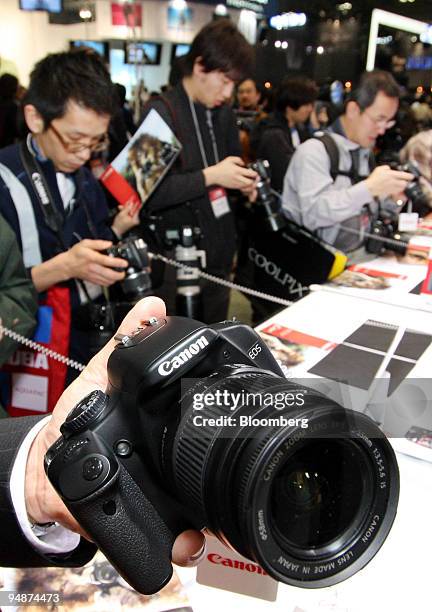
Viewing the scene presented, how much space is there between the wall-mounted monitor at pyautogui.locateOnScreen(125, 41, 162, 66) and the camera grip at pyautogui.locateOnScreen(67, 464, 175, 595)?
3.06 metres

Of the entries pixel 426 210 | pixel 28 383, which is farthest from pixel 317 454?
pixel 426 210

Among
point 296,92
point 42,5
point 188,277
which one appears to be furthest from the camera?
point 42,5

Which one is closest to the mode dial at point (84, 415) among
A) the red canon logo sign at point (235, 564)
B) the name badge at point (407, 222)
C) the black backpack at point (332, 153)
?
the red canon logo sign at point (235, 564)

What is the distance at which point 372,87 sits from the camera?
167 centimetres

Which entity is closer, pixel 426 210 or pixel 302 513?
pixel 302 513

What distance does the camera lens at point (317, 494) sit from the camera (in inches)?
17.4

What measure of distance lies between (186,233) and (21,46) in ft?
8.55

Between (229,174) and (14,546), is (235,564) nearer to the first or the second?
(14,546)

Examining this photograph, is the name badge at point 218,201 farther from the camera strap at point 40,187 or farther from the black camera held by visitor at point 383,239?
the camera strap at point 40,187

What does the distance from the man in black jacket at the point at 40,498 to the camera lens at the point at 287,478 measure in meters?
0.17

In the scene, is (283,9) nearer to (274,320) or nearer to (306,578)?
(274,320)

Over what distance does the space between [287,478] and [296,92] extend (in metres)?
1.67

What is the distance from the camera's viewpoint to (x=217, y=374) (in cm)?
51

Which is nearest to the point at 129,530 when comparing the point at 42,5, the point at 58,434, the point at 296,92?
the point at 58,434
